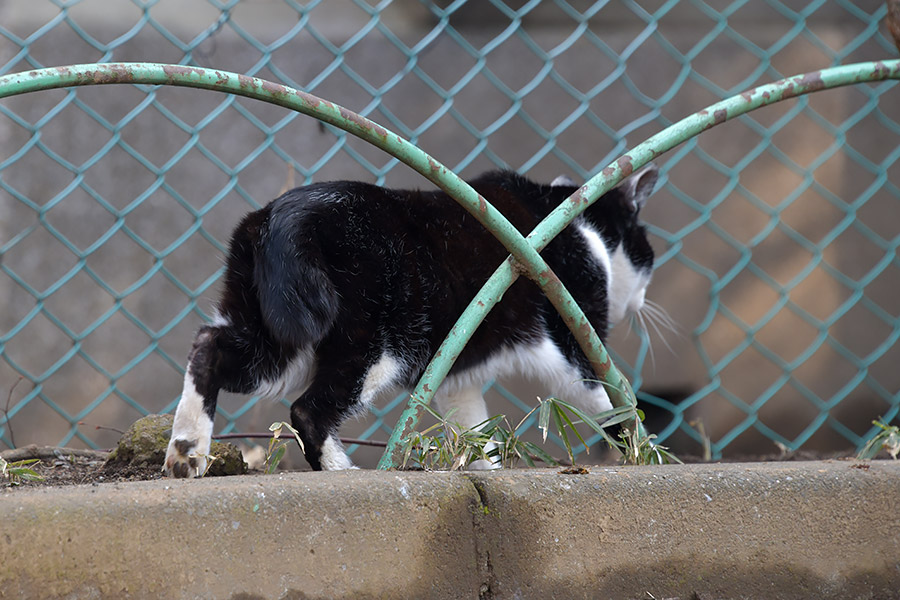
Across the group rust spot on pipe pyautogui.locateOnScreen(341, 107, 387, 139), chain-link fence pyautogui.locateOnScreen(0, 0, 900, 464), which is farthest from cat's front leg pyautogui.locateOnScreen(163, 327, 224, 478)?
chain-link fence pyautogui.locateOnScreen(0, 0, 900, 464)

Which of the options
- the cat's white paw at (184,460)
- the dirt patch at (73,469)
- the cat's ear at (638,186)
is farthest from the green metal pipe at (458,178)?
the cat's ear at (638,186)

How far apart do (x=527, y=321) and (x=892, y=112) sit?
1957mm

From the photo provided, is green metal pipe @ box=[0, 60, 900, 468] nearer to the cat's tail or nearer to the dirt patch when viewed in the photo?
the cat's tail

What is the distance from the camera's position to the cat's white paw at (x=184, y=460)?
1.16 m

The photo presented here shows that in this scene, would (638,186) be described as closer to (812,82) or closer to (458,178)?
(812,82)

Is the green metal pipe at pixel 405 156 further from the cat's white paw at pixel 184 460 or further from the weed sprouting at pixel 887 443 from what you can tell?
the weed sprouting at pixel 887 443

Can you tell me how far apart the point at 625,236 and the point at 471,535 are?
1.23 m

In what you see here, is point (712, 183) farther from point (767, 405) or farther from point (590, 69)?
point (767, 405)

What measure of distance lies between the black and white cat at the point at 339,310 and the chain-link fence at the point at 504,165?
601 millimetres

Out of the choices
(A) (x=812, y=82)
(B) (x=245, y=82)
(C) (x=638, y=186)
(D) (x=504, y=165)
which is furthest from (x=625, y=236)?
(B) (x=245, y=82)

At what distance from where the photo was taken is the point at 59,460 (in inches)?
55.4

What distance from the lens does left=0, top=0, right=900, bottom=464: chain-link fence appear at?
7.64 ft

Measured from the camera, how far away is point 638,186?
200 cm

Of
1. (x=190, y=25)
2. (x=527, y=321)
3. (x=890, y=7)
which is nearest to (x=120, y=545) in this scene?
(x=527, y=321)
